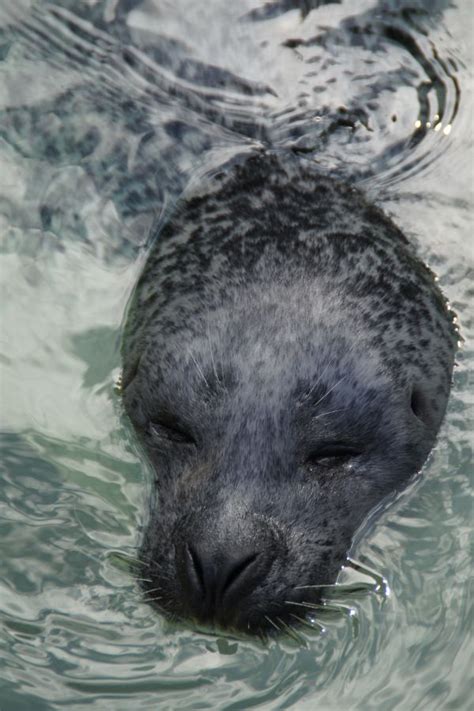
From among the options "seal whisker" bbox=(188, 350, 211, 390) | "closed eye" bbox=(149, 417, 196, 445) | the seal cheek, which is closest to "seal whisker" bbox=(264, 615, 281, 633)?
"closed eye" bbox=(149, 417, 196, 445)

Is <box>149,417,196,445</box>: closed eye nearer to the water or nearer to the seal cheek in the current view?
the water

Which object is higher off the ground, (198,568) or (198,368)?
(198,368)

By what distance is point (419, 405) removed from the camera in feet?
18.5

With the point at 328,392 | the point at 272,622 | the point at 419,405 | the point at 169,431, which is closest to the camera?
the point at 272,622

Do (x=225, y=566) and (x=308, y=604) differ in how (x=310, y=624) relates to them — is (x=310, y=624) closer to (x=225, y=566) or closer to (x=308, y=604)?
(x=308, y=604)

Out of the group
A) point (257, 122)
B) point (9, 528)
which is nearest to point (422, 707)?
point (9, 528)

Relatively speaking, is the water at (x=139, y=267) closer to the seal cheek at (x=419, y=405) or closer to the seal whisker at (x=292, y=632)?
the seal whisker at (x=292, y=632)

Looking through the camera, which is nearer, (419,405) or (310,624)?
(310,624)

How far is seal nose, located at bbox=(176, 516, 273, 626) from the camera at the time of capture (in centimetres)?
471

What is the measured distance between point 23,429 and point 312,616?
1.84 metres

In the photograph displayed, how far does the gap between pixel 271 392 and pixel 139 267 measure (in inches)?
56.8

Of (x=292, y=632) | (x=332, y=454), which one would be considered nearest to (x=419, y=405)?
(x=332, y=454)

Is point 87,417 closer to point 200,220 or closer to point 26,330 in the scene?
point 26,330

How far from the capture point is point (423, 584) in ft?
19.5
